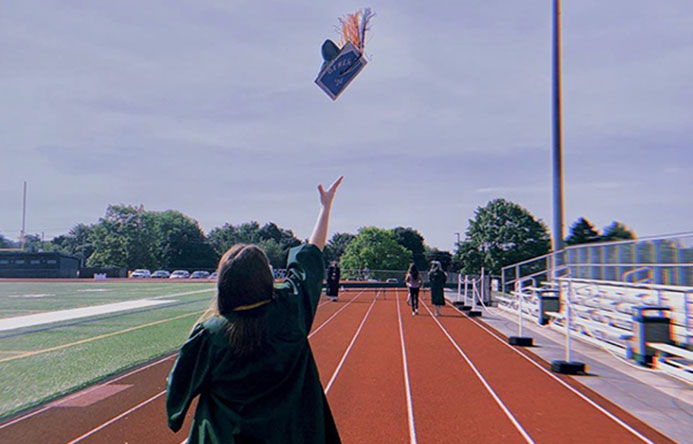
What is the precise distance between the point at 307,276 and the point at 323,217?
0.37 meters

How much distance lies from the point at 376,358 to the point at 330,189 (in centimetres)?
811

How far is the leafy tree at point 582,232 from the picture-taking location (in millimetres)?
38250

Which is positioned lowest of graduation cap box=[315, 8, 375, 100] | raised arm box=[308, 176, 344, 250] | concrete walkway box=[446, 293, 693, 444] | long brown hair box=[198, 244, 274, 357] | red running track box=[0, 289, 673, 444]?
red running track box=[0, 289, 673, 444]

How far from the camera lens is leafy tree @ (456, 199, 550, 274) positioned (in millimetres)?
59688

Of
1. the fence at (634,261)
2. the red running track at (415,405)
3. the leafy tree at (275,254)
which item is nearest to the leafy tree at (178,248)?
the leafy tree at (275,254)

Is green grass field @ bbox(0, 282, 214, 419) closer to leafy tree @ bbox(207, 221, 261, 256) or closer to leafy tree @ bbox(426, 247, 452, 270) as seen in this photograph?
leafy tree @ bbox(207, 221, 261, 256)

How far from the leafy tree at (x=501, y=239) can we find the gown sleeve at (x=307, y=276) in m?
58.6

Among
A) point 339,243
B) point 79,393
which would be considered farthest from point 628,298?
point 339,243

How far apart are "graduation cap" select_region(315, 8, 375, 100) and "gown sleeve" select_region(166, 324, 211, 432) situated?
1864 millimetres

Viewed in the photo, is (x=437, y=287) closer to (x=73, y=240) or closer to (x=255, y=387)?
(x=255, y=387)

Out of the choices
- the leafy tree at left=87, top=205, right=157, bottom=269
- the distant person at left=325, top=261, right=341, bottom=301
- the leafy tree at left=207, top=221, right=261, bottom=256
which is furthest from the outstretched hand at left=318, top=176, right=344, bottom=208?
the leafy tree at left=207, top=221, right=261, bottom=256

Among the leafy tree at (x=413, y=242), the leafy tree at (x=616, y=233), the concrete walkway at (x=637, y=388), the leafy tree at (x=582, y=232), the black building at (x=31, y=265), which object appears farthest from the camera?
the leafy tree at (x=413, y=242)

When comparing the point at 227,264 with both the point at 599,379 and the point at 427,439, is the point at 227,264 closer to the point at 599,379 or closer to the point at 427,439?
the point at 427,439

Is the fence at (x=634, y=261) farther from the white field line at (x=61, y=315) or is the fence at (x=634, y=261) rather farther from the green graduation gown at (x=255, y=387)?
the white field line at (x=61, y=315)
